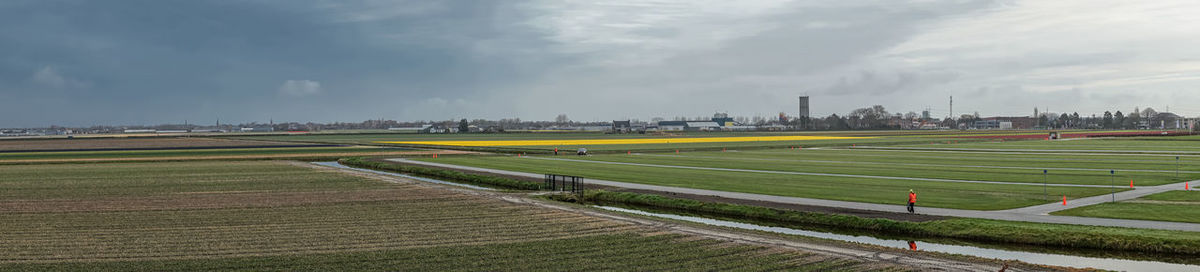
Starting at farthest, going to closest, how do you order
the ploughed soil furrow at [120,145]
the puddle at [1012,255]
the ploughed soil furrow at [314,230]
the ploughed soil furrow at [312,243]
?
the ploughed soil furrow at [120,145]
the ploughed soil furrow at [314,230]
the ploughed soil furrow at [312,243]
the puddle at [1012,255]

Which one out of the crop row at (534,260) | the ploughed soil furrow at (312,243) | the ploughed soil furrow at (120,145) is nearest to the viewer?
the crop row at (534,260)

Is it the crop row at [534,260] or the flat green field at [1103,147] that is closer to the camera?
the crop row at [534,260]

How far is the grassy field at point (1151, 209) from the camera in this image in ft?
88.2

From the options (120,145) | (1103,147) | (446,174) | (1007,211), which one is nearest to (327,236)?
(1007,211)

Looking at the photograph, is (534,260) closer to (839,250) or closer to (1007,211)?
(839,250)

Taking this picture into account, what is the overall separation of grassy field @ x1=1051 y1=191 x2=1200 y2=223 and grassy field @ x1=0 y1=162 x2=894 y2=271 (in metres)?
13.5

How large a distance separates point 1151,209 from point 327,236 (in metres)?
27.9

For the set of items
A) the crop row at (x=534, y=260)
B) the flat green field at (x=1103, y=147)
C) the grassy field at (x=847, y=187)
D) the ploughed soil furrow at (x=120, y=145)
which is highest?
the ploughed soil furrow at (x=120, y=145)

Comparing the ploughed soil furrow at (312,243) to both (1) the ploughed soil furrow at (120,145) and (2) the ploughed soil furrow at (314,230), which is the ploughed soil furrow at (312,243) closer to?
(2) the ploughed soil furrow at (314,230)

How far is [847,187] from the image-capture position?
38.6m

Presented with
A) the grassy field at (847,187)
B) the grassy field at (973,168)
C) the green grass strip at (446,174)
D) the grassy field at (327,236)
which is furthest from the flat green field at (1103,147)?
the grassy field at (327,236)

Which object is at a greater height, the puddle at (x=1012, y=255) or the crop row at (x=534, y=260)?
the crop row at (x=534, y=260)

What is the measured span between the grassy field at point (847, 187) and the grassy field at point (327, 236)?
A: 11775mm

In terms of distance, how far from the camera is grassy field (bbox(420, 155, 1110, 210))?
3241cm
